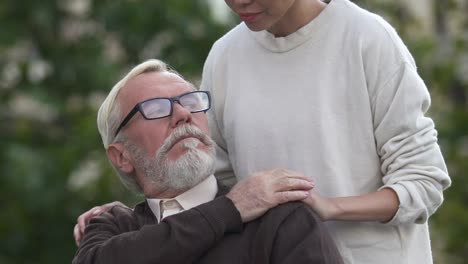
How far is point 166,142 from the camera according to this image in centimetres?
344

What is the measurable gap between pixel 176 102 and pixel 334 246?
59cm

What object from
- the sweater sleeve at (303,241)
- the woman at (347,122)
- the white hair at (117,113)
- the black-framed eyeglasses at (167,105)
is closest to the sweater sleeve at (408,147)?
the woman at (347,122)

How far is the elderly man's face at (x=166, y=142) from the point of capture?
343cm

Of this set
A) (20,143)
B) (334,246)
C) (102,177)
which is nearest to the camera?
(334,246)

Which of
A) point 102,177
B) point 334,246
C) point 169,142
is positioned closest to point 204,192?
point 169,142

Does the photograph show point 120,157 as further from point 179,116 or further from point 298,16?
point 298,16

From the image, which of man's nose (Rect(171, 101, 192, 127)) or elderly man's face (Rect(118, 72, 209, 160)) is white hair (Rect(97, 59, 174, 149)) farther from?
man's nose (Rect(171, 101, 192, 127))

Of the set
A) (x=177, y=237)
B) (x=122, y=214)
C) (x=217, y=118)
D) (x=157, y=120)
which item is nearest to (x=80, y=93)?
(x=217, y=118)

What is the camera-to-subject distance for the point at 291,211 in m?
3.29

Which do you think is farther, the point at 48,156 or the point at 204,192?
the point at 48,156

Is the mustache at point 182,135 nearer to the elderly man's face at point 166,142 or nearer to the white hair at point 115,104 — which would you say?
the elderly man's face at point 166,142

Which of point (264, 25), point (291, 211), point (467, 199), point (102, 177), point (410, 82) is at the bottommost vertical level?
point (467, 199)

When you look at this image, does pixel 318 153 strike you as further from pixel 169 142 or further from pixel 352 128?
pixel 169 142

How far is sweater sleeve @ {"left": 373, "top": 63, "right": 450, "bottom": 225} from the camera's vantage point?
10.9 ft
